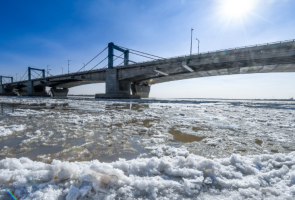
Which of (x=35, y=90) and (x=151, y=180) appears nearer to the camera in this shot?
(x=151, y=180)

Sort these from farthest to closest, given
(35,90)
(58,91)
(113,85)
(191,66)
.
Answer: (58,91)
(35,90)
(113,85)
(191,66)

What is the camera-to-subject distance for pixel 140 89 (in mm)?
38281

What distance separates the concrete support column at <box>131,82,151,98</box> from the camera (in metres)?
35.3

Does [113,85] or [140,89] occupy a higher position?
[113,85]

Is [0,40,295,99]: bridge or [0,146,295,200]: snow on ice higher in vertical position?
[0,40,295,99]: bridge

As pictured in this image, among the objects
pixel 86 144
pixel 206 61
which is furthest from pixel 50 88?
pixel 86 144

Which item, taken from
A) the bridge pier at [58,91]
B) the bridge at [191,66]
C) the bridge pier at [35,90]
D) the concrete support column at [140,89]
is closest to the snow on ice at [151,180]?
the bridge at [191,66]

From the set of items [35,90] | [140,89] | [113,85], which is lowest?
[35,90]

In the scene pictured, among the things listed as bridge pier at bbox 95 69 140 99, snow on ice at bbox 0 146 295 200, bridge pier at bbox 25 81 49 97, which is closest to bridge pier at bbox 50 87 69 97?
bridge pier at bbox 25 81 49 97

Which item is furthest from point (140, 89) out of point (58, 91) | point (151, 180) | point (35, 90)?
point (151, 180)

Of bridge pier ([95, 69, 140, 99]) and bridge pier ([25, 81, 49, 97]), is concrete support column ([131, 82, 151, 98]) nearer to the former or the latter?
bridge pier ([95, 69, 140, 99])

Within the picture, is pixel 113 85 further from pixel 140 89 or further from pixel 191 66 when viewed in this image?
pixel 191 66

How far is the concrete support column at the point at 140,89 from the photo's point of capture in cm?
3534

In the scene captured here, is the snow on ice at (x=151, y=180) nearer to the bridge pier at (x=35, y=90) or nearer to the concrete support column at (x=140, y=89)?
the concrete support column at (x=140, y=89)
